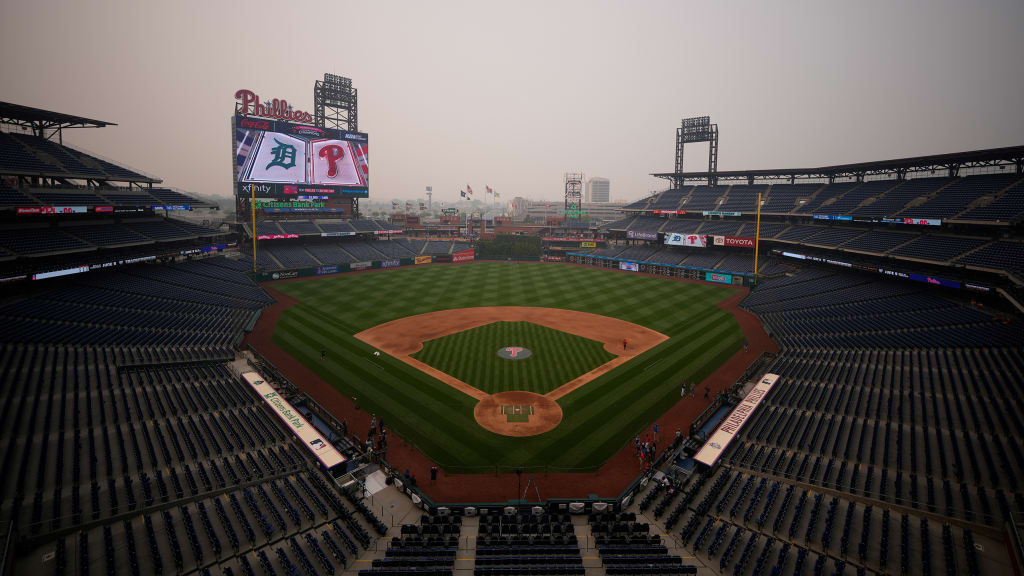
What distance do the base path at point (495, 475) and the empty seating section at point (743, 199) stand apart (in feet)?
104

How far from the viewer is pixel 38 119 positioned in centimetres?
3562

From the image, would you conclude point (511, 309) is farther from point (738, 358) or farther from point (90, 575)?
point (90, 575)

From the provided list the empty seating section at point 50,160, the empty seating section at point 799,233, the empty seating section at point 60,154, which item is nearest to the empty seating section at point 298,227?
the empty seating section at point 50,160

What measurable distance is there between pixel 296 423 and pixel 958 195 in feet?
183

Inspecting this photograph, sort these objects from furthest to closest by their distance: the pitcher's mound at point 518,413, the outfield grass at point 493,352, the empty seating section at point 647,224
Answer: the empty seating section at point 647,224 → the pitcher's mound at point 518,413 → the outfield grass at point 493,352

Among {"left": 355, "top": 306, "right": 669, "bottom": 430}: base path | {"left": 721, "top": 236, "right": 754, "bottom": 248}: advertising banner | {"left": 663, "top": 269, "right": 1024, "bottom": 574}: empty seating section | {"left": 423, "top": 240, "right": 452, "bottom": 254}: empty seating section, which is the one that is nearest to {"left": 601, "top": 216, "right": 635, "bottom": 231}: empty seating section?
{"left": 721, "top": 236, "right": 754, "bottom": 248}: advertising banner

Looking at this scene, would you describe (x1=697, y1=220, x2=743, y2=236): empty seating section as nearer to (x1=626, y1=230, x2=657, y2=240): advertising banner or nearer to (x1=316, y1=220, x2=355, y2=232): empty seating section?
(x1=626, y1=230, x2=657, y2=240): advertising banner

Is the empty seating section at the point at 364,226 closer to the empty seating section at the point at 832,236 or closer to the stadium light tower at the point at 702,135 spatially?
the stadium light tower at the point at 702,135

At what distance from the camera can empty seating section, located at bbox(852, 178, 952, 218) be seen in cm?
4408

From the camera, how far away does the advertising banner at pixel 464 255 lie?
75.8 meters

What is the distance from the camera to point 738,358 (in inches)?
1217

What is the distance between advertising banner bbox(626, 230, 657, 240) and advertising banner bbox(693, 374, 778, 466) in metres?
46.0

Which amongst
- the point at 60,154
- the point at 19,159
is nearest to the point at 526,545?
the point at 19,159

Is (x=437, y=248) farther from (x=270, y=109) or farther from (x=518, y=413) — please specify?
(x=518, y=413)
